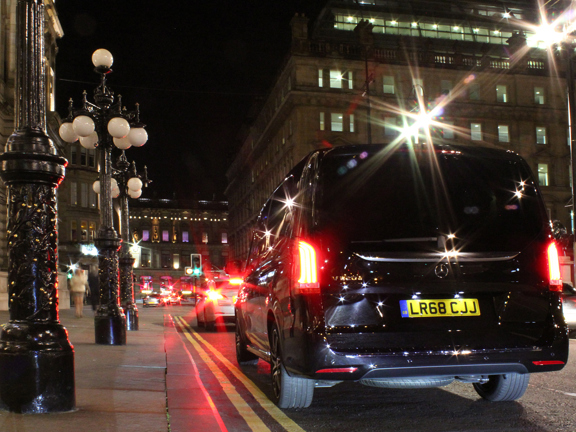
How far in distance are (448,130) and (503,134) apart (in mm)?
5350

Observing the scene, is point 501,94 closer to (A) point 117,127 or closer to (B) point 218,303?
(B) point 218,303

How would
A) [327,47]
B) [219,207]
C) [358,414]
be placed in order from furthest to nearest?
1. [219,207]
2. [327,47]
3. [358,414]

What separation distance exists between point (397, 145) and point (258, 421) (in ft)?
8.33

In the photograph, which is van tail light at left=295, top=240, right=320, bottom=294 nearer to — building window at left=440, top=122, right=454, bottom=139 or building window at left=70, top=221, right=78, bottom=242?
building window at left=440, top=122, right=454, bottom=139

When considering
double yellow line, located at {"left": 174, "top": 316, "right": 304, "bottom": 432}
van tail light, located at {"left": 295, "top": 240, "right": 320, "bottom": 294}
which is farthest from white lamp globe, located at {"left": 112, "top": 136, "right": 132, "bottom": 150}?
van tail light, located at {"left": 295, "top": 240, "right": 320, "bottom": 294}

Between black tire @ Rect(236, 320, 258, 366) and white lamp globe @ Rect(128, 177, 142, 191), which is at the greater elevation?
white lamp globe @ Rect(128, 177, 142, 191)

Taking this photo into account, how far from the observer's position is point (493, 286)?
16.4 ft

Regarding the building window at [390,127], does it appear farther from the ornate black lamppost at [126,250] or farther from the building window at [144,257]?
the building window at [144,257]

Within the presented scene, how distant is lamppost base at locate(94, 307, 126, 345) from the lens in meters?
11.9

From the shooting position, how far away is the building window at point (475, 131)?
5725 centimetres

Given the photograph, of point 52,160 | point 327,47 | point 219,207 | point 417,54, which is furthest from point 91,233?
point 219,207

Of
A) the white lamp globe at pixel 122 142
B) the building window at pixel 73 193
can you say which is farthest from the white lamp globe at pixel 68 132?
the building window at pixel 73 193

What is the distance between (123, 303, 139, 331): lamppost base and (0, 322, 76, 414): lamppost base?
38.4 ft

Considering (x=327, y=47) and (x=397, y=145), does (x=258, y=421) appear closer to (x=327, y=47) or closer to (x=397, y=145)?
(x=397, y=145)
